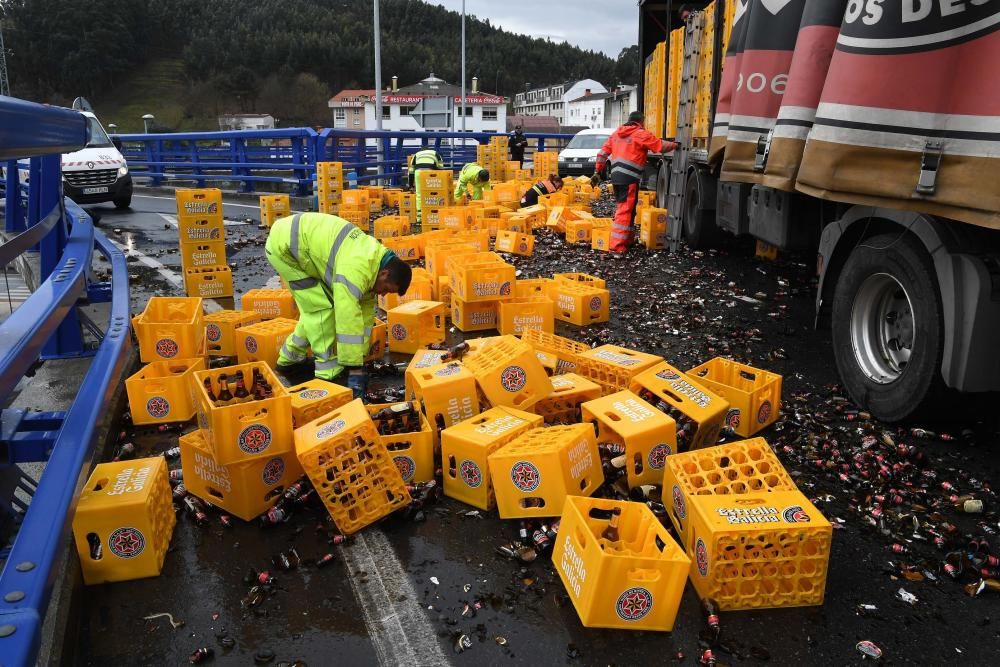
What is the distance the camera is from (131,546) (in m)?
3.09

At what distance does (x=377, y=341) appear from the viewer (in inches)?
244

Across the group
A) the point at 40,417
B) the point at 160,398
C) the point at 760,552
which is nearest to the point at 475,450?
the point at 760,552

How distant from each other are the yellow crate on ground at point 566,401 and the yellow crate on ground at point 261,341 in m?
2.56

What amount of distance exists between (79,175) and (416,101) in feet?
259

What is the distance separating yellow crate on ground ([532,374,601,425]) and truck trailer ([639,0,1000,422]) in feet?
6.17

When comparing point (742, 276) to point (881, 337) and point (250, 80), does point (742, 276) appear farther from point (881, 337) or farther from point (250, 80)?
point (250, 80)

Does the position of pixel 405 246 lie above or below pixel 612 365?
above

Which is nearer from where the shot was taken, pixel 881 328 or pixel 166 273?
pixel 881 328

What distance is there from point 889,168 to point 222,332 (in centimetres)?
516

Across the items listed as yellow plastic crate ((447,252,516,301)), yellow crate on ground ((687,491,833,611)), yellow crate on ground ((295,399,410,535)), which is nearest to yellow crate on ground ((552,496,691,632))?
yellow crate on ground ((687,491,833,611))

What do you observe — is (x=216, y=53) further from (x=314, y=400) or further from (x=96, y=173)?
(x=314, y=400)

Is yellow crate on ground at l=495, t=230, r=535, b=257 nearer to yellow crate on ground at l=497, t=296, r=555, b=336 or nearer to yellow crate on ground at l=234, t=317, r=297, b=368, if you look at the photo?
yellow crate on ground at l=497, t=296, r=555, b=336

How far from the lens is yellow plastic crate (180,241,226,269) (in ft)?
26.9

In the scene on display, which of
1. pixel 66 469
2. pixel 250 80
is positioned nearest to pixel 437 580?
pixel 66 469
